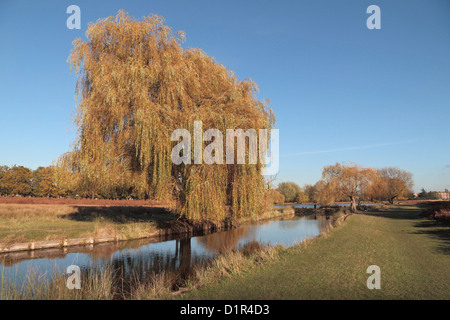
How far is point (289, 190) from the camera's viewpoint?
82.8 meters

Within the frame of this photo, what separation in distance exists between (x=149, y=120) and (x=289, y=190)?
7605 cm

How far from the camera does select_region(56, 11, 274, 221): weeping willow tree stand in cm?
1183

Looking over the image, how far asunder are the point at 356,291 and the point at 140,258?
8642mm

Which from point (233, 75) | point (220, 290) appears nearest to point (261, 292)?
point (220, 290)

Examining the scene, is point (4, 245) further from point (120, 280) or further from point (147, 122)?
point (147, 122)

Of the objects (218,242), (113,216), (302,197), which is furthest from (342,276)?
(302,197)

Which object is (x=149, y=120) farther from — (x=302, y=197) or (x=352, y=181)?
(x=302, y=197)

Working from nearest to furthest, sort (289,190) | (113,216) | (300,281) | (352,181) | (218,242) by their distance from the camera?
(300,281) → (218,242) → (113,216) → (352,181) → (289,190)

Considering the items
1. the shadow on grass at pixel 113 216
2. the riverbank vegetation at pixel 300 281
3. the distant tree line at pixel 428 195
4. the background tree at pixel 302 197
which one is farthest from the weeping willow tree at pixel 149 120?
the distant tree line at pixel 428 195

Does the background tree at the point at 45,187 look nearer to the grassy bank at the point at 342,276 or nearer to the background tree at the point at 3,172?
the background tree at the point at 3,172

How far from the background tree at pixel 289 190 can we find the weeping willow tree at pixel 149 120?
233 feet

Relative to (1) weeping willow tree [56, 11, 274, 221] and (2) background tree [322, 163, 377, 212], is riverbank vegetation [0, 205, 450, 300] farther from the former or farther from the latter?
(2) background tree [322, 163, 377, 212]

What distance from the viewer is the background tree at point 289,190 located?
82.3 metres
